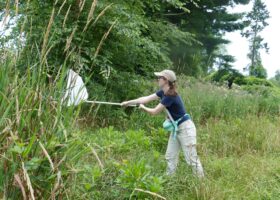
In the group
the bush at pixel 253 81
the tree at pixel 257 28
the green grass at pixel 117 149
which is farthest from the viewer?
the tree at pixel 257 28

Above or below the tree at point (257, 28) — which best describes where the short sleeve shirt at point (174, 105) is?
below

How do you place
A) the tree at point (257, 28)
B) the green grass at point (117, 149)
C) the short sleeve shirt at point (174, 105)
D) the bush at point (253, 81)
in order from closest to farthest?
the green grass at point (117, 149), the short sleeve shirt at point (174, 105), the bush at point (253, 81), the tree at point (257, 28)

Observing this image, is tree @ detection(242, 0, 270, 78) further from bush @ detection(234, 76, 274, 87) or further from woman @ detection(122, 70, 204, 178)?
woman @ detection(122, 70, 204, 178)

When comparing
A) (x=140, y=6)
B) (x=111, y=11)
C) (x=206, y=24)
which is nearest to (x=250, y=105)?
(x=140, y=6)

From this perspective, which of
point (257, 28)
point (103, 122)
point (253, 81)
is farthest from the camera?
point (257, 28)

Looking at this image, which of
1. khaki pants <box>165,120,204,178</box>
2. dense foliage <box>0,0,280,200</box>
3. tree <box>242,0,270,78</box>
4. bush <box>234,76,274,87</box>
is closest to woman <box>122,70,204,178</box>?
khaki pants <box>165,120,204,178</box>

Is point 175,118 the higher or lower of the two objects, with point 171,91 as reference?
lower

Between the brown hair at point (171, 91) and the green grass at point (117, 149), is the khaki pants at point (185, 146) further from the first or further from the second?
the brown hair at point (171, 91)

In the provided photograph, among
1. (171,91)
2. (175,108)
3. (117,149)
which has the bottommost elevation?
(117,149)

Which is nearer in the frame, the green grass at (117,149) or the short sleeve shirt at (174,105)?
the green grass at (117,149)

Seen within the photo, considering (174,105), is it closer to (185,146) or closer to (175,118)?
(175,118)

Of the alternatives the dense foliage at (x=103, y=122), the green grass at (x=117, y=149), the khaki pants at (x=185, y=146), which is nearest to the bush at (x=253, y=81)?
the dense foliage at (x=103, y=122)

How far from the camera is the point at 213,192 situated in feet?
15.2

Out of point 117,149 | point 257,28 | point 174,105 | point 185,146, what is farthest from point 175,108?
point 257,28
